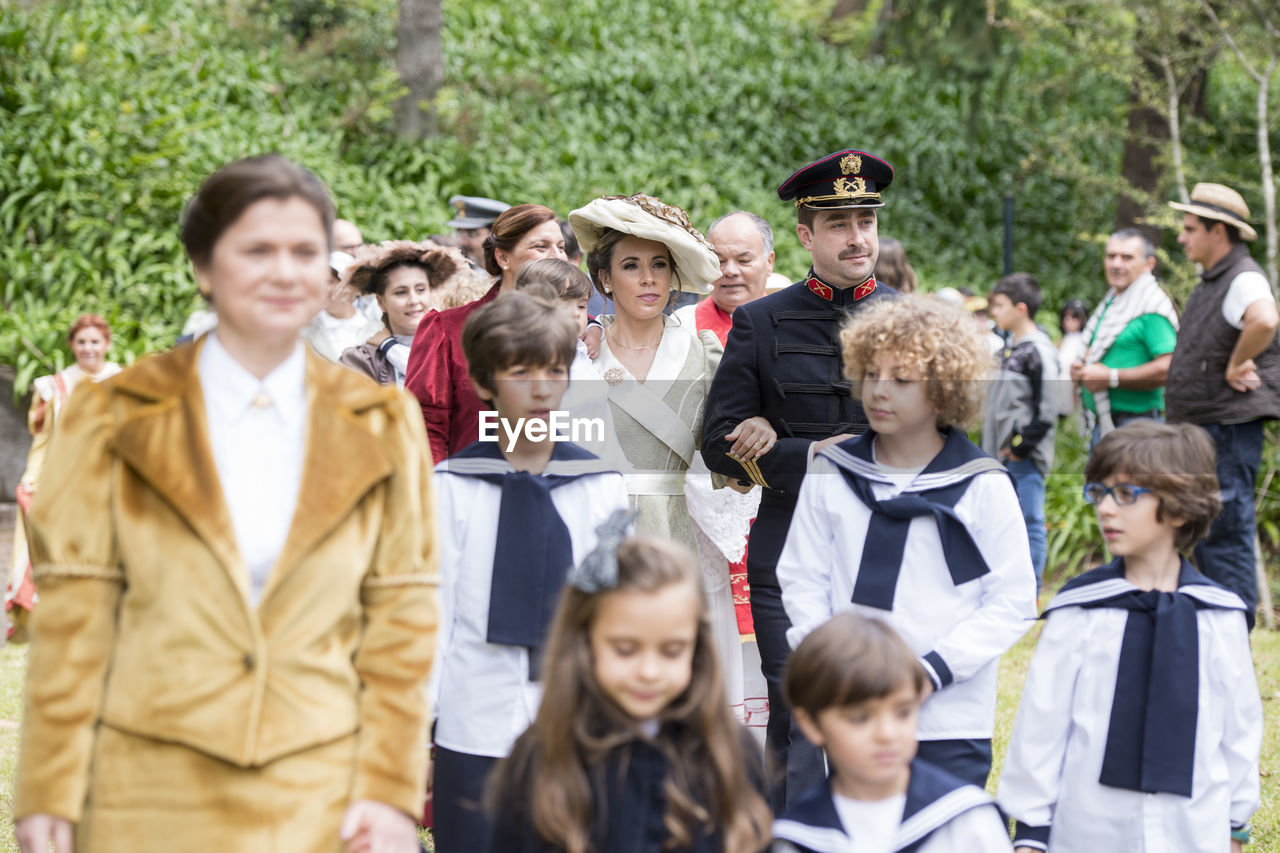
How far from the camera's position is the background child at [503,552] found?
10.2 feet

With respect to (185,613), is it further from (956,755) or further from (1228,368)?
(1228,368)

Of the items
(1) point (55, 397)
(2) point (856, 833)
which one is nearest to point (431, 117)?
(1) point (55, 397)

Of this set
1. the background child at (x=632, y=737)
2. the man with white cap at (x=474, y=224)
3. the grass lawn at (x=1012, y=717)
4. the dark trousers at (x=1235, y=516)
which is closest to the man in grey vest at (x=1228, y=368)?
the dark trousers at (x=1235, y=516)

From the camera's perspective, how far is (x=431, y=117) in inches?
525

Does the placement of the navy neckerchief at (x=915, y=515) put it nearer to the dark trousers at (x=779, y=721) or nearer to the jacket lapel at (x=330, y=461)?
the dark trousers at (x=779, y=721)

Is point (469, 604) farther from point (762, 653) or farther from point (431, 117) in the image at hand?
point (431, 117)

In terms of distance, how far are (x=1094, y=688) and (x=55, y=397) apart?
597 cm

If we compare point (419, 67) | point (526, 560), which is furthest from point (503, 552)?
point (419, 67)

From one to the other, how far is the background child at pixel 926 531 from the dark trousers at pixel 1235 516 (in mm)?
3624

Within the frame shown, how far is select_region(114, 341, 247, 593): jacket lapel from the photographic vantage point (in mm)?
2213

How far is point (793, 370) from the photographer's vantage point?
13.1 feet

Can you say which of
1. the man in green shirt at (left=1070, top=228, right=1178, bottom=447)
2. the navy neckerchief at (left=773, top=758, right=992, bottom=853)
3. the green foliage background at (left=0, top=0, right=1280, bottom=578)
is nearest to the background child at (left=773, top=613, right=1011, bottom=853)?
the navy neckerchief at (left=773, top=758, right=992, bottom=853)

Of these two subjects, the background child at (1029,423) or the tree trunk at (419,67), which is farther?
the tree trunk at (419,67)

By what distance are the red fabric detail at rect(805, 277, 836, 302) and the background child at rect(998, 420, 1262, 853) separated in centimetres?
115
